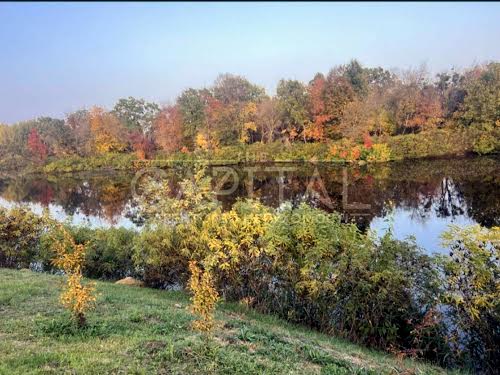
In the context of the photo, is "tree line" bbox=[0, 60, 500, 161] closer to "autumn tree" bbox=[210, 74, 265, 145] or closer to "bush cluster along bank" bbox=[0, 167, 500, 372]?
"autumn tree" bbox=[210, 74, 265, 145]

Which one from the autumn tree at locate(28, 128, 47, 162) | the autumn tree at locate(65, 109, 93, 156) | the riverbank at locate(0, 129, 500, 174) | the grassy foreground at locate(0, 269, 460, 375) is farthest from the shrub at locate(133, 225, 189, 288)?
the autumn tree at locate(28, 128, 47, 162)

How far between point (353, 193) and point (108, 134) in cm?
4025

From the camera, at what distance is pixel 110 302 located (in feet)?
25.4

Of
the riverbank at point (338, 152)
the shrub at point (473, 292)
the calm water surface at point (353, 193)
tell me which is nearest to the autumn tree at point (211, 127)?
the riverbank at point (338, 152)

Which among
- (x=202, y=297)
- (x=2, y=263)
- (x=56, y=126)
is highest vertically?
(x=56, y=126)

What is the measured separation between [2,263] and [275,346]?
10.7 metres

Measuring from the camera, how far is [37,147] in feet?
194

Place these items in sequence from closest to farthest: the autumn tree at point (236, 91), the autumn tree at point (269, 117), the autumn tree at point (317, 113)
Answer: the autumn tree at point (317, 113) < the autumn tree at point (269, 117) < the autumn tree at point (236, 91)

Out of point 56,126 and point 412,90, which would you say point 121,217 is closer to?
point 412,90

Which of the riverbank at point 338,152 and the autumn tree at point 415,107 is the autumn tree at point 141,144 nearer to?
the riverbank at point 338,152

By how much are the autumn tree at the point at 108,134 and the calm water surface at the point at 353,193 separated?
11.3 meters

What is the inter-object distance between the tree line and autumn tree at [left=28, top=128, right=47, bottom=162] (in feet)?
0.42

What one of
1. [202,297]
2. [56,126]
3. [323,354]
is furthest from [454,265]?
[56,126]

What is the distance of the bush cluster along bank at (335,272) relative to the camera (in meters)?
7.09
